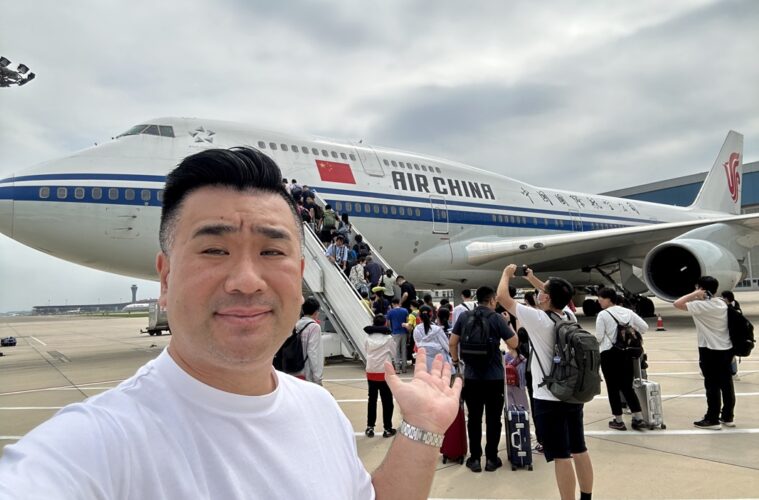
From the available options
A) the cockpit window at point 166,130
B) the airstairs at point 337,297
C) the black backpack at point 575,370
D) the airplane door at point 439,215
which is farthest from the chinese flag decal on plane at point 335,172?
the black backpack at point 575,370

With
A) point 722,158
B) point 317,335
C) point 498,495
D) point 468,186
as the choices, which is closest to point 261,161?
point 498,495

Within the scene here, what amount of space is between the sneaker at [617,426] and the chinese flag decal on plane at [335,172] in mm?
8426

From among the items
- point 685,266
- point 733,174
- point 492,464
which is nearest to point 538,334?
point 492,464

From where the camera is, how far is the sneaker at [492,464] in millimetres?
3671

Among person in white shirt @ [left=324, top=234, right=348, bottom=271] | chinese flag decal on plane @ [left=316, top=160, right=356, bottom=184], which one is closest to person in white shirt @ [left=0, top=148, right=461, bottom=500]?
person in white shirt @ [left=324, top=234, right=348, bottom=271]

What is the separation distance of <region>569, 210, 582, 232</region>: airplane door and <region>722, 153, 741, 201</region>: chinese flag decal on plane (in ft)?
41.0

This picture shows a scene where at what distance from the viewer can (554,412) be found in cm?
311

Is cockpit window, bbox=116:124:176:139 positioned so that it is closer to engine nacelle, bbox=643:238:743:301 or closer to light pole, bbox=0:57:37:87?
light pole, bbox=0:57:37:87

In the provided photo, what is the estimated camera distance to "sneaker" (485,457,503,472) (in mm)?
3671

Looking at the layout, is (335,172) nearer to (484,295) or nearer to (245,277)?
(484,295)

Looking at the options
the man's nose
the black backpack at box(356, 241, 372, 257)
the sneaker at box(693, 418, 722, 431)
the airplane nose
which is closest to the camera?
the man's nose

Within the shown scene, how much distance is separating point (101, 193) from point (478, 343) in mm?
7923

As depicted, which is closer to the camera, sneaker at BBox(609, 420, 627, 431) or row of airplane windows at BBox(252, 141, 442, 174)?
sneaker at BBox(609, 420, 627, 431)

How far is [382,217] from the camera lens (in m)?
12.1
